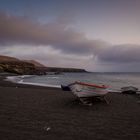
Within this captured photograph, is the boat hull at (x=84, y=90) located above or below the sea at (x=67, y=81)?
above

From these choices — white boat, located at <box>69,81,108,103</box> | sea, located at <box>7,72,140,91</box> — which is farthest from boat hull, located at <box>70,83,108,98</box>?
sea, located at <box>7,72,140,91</box>

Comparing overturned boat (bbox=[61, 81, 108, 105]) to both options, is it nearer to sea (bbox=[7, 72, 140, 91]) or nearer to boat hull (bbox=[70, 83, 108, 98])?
boat hull (bbox=[70, 83, 108, 98])

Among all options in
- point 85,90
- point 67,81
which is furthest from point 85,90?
point 67,81

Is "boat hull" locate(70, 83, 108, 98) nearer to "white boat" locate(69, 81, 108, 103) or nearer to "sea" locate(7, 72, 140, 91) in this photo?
"white boat" locate(69, 81, 108, 103)

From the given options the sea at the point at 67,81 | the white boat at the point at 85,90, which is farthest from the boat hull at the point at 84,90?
the sea at the point at 67,81

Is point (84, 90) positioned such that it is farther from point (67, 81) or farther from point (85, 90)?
point (67, 81)

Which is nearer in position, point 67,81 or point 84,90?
point 84,90

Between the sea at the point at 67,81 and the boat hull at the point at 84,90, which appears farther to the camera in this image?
the sea at the point at 67,81

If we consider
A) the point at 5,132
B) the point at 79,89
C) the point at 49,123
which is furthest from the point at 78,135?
the point at 79,89

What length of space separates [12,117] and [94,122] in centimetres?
326

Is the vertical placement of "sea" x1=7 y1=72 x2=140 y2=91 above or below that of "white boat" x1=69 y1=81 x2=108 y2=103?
below

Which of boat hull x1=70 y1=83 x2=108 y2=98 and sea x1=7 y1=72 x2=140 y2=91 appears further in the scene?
sea x1=7 y1=72 x2=140 y2=91

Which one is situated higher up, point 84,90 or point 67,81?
point 84,90

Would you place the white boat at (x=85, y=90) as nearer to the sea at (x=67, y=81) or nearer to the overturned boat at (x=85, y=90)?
the overturned boat at (x=85, y=90)
